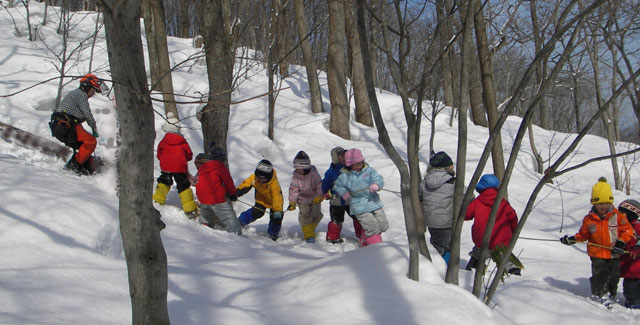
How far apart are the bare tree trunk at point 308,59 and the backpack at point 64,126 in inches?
337

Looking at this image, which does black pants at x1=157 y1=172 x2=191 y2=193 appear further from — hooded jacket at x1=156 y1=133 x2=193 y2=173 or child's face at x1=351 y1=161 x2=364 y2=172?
child's face at x1=351 y1=161 x2=364 y2=172

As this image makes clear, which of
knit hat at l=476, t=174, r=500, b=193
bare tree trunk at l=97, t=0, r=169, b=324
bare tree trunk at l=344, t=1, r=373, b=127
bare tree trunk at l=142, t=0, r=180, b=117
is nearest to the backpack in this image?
bare tree trunk at l=142, t=0, r=180, b=117

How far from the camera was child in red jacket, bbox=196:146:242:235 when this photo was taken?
6.60 m

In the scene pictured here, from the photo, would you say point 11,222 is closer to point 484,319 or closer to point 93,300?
point 93,300

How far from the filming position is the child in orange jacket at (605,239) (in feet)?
17.1

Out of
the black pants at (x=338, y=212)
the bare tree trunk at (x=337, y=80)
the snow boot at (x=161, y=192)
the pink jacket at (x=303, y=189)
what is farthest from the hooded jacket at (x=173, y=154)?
the bare tree trunk at (x=337, y=80)

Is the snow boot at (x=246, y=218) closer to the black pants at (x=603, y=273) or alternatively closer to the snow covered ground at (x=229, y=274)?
the snow covered ground at (x=229, y=274)

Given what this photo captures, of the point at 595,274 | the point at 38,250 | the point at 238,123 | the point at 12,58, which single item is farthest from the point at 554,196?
the point at 12,58

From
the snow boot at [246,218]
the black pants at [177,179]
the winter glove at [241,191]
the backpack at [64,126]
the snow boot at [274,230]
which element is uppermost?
the backpack at [64,126]

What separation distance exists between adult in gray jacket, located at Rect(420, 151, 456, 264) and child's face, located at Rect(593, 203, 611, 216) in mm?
1564

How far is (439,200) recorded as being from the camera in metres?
5.74

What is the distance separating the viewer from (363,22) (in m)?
3.16

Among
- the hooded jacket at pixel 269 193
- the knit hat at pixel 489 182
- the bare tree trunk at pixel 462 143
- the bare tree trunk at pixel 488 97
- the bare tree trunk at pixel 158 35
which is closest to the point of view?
the bare tree trunk at pixel 462 143

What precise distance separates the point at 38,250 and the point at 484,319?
10.4ft
